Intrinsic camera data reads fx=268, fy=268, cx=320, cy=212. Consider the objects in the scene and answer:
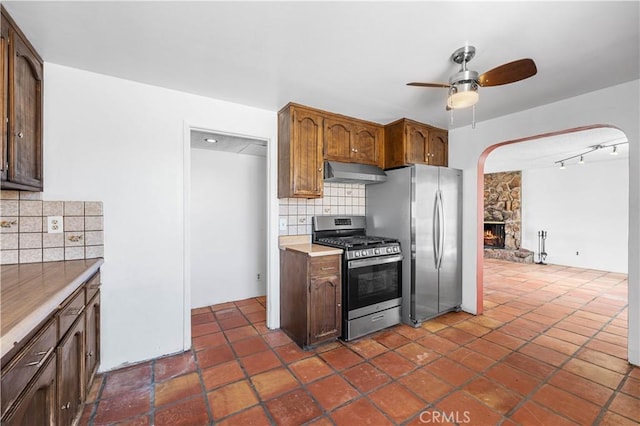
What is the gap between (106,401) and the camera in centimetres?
180

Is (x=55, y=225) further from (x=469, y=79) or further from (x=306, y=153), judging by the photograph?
(x=469, y=79)

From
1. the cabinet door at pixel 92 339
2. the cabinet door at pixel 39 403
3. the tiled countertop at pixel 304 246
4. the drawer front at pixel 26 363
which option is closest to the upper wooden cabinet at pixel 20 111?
the cabinet door at pixel 92 339

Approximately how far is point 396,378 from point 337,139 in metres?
2.34

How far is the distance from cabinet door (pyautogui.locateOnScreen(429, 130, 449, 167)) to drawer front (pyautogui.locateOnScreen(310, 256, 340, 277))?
1.84 metres

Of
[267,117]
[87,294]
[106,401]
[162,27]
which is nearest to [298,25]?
[162,27]

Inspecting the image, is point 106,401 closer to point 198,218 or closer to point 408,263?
point 198,218

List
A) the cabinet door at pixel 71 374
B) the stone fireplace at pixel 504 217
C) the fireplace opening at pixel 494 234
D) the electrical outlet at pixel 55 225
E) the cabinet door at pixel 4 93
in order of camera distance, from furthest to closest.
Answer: the fireplace opening at pixel 494 234, the stone fireplace at pixel 504 217, the electrical outlet at pixel 55 225, the cabinet door at pixel 4 93, the cabinet door at pixel 71 374

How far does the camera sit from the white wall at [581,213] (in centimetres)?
552

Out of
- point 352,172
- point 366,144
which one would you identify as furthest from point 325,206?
point 366,144

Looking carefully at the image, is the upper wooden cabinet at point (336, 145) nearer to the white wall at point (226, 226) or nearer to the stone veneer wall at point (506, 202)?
the white wall at point (226, 226)

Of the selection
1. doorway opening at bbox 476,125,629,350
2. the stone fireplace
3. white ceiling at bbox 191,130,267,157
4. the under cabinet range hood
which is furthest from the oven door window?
the stone fireplace

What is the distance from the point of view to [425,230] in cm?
304

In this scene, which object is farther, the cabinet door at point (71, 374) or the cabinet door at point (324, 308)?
the cabinet door at point (324, 308)

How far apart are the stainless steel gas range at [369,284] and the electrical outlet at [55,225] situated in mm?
2192
